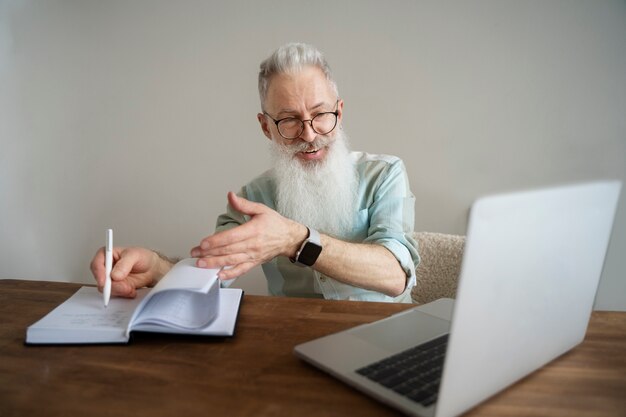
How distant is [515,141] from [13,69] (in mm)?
2686

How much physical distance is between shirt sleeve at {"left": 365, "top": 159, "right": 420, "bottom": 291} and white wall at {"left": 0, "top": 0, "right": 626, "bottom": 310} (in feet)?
1.65

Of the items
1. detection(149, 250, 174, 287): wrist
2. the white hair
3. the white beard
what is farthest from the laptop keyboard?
the white hair

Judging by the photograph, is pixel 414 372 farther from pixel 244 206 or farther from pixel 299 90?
pixel 299 90

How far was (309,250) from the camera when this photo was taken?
3.46 feet

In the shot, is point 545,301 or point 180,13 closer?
point 545,301

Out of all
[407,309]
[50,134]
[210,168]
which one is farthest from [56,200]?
[407,309]

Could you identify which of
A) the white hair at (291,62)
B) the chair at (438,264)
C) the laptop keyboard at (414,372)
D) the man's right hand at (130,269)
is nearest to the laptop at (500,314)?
the laptop keyboard at (414,372)

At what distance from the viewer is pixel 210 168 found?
2303 mm

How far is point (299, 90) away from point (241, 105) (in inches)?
35.3

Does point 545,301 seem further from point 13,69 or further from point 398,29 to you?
point 13,69

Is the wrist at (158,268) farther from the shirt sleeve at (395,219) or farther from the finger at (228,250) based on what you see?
the shirt sleeve at (395,219)

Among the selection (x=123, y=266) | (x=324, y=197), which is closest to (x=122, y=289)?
(x=123, y=266)

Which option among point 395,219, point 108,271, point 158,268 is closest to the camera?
point 108,271

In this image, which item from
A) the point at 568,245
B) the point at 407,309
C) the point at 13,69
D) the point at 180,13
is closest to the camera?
the point at 568,245
